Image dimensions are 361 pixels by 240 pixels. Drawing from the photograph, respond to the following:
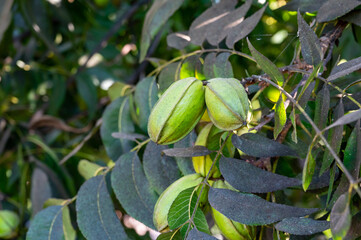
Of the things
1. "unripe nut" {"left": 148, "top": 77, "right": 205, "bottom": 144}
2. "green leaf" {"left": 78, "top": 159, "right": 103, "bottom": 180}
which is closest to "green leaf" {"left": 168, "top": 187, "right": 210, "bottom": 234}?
"unripe nut" {"left": 148, "top": 77, "right": 205, "bottom": 144}

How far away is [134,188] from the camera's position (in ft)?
3.19

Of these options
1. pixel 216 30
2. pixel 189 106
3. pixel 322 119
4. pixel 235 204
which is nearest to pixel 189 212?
pixel 235 204

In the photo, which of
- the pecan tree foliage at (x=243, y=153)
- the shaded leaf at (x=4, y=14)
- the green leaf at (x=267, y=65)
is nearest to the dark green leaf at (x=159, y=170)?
the pecan tree foliage at (x=243, y=153)

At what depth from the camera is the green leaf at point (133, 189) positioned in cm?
93

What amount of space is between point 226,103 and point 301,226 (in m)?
0.24

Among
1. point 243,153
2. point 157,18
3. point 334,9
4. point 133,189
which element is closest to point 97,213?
point 133,189

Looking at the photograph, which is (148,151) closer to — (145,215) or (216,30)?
(145,215)

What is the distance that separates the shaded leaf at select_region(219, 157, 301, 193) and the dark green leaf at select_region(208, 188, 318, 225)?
2 cm

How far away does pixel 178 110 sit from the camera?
2.40 ft

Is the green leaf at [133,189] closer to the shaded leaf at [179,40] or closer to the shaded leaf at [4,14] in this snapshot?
the shaded leaf at [179,40]

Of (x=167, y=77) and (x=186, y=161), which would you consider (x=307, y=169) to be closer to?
(x=186, y=161)

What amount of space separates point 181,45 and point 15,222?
974 millimetres

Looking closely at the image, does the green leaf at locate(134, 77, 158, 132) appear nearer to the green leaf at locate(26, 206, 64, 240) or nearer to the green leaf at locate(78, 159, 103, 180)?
the green leaf at locate(78, 159, 103, 180)

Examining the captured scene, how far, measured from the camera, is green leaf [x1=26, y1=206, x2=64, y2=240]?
0.98 m
